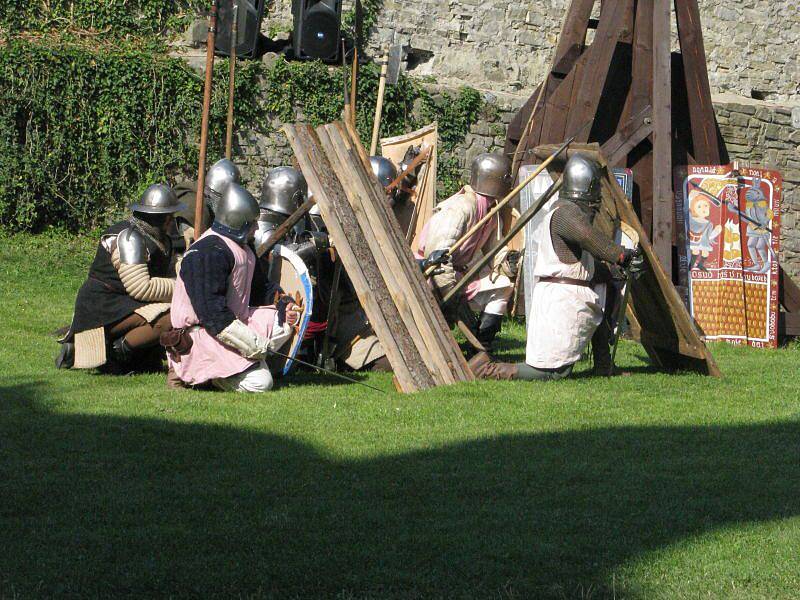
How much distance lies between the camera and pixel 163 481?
4.45 metres

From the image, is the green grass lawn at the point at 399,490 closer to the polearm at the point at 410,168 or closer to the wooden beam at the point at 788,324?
the polearm at the point at 410,168

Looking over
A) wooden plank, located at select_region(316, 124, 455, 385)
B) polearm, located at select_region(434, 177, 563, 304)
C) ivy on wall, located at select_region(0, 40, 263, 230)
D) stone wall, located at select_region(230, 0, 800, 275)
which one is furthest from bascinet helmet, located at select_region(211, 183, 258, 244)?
stone wall, located at select_region(230, 0, 800, 275)

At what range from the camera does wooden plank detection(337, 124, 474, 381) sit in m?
6.91

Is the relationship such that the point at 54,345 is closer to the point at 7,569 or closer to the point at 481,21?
the point at 7,569

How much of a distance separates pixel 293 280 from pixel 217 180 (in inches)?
61.2

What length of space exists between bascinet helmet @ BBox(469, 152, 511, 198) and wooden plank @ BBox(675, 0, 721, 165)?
3.46 metres

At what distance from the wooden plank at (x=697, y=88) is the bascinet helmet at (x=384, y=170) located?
11.2ft

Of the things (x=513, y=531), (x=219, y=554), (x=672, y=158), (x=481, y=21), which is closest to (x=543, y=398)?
(x=513, y=531)

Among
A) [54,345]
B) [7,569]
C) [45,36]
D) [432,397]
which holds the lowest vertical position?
[54,345]

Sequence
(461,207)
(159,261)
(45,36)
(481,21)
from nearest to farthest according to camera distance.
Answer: (159,261) < (461,207) < (45,36) < (481,21)

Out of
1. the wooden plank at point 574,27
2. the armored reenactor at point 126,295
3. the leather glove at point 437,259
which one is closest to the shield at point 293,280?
the armored reenactor at point 126,295

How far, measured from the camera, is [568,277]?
702 centimetres

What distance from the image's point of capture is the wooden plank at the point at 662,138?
10.3m

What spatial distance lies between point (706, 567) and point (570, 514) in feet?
2.22
